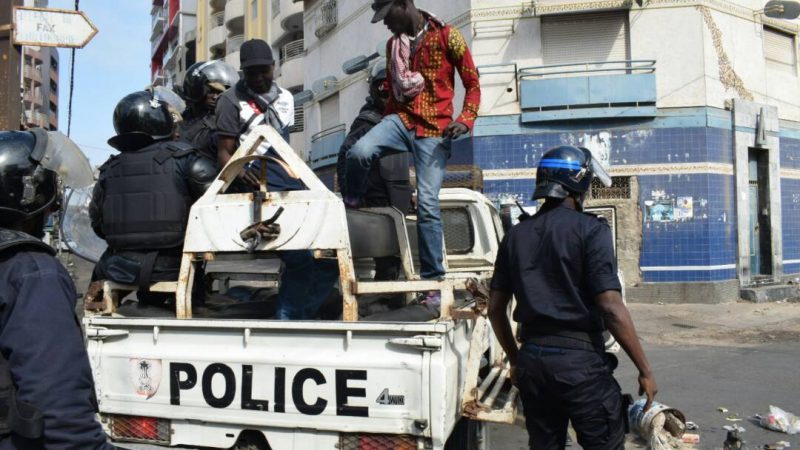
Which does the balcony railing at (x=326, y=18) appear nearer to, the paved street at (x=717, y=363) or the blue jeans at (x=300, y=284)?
the paved street at (x=717, y=363)

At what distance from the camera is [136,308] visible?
3.66 meters

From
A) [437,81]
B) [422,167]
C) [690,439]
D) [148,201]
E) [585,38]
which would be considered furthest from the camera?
[585,38]

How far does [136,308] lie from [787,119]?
16.2 meters

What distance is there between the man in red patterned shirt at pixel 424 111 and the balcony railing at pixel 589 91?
10341 millimetres

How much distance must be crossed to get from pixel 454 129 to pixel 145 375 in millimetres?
2189

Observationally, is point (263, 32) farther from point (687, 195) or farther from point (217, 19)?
point (687, 195)

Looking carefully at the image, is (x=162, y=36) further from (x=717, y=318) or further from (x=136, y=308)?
(x=136, y=308)

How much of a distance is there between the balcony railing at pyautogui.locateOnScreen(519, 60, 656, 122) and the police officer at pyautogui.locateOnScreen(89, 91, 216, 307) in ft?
37.8

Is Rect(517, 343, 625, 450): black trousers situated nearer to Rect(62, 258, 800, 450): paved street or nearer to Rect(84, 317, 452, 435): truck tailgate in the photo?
Rect(84, 317, 452, 435): truck tailgate

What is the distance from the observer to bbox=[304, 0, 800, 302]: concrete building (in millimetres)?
13852

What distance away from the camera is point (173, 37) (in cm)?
5609

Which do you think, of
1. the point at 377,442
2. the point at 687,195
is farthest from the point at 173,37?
the point at 377,442

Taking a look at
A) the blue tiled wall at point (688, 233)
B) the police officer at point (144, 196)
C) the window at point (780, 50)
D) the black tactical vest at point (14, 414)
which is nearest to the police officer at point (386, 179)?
the police officer at point (144, 196)

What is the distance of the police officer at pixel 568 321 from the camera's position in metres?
2.78
